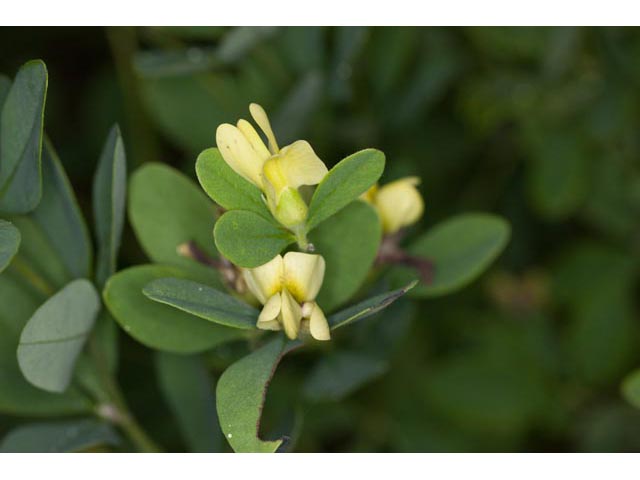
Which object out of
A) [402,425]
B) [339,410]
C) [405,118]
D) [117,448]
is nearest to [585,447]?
[402,425]

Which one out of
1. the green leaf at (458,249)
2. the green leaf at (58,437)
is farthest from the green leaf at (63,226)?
the green leaf at (458,249)

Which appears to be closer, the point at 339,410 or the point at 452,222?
the point at 452,222

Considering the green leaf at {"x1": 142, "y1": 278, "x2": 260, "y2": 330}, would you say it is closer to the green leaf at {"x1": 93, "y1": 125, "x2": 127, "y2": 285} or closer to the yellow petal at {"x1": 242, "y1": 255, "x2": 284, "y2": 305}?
the yellow petal at {"x1": 242, "y1": 255, "x2": 284, "y2": 305}

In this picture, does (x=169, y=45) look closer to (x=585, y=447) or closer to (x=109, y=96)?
(x=109, y=96)

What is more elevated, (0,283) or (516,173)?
(0,283)

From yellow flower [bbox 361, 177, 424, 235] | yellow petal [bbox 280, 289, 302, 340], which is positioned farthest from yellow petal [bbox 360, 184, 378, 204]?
yellow petal [bbox 280, 289, 302, 340]

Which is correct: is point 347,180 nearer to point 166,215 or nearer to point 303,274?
point 303,274

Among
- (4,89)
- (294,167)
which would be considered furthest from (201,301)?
(4,89)
